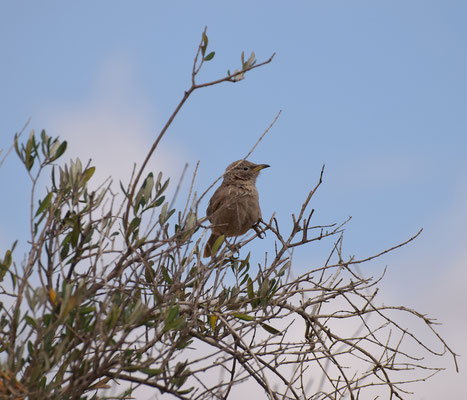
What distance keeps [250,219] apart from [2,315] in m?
3.08

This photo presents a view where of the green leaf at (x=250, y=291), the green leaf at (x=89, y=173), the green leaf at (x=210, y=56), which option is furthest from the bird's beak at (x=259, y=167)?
the green leaf at (x=89, y=173)

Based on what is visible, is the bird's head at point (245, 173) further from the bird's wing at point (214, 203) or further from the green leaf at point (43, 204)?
the green leaf at point (43, 204)

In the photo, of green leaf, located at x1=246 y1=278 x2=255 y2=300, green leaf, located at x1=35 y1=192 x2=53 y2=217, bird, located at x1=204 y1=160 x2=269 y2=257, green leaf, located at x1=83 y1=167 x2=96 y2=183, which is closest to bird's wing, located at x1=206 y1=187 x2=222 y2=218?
bird, located at x1=204 y1=160 x2=269 y2=257

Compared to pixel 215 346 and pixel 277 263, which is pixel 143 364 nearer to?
pixel 215 346

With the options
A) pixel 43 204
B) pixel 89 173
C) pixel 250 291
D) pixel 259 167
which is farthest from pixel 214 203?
pixel 43 204

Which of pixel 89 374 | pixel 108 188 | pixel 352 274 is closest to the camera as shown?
pixel 89 374

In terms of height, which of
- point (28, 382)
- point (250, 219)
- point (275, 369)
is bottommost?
point (28, 382)

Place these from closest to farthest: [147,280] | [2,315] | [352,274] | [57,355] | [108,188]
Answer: [57,355] < [2,315] < [108,188] < [147,280] < [352,274]

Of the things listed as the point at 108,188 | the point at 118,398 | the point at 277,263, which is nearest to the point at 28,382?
the point at 118,398

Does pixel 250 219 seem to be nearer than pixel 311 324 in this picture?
No

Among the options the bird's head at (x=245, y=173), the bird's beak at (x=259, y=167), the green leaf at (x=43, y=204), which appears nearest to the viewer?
the green leaf at (x=43, y=204)

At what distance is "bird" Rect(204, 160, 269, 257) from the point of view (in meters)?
6.05

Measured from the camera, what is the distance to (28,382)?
10.1ft

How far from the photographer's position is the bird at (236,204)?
6.05 metres
